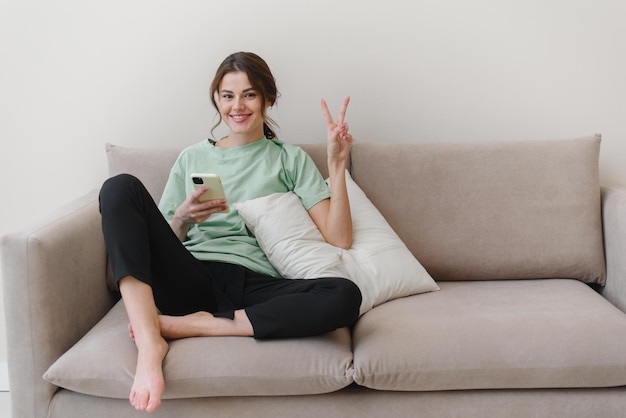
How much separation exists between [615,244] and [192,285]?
1319 mm

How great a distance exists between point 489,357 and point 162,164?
3.97 ft

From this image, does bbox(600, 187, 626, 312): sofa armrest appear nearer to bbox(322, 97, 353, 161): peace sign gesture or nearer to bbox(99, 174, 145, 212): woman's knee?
bbox(322, 97, 353, 161): peace sign gesture

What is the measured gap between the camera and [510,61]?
2.56m

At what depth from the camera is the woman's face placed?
2.16 m

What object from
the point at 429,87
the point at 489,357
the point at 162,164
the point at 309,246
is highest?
the point at 429,87

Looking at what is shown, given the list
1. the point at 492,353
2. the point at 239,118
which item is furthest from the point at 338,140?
the point at 492,353

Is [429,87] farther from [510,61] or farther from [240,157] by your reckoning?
[240,157]

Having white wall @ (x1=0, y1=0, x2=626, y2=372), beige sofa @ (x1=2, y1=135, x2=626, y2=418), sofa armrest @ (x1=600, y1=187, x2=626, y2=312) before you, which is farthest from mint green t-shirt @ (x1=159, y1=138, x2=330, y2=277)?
sofa armrest @ (x1=600, y1=187, x2=626, y2=312)

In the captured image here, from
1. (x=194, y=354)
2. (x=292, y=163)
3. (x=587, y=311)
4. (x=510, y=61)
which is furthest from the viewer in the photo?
(x=510, y=61)

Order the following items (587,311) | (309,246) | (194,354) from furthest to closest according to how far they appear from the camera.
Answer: (309,246) → (587,311) → (194,354)

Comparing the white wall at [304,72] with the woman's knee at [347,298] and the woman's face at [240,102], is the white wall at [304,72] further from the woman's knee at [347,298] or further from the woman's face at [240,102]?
the woman's knee at [347,298]

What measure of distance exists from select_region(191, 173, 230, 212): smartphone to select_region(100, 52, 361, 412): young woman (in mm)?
18

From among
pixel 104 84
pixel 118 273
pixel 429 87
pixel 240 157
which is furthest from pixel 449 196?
pixel 104 84

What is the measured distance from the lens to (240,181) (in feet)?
7.16
